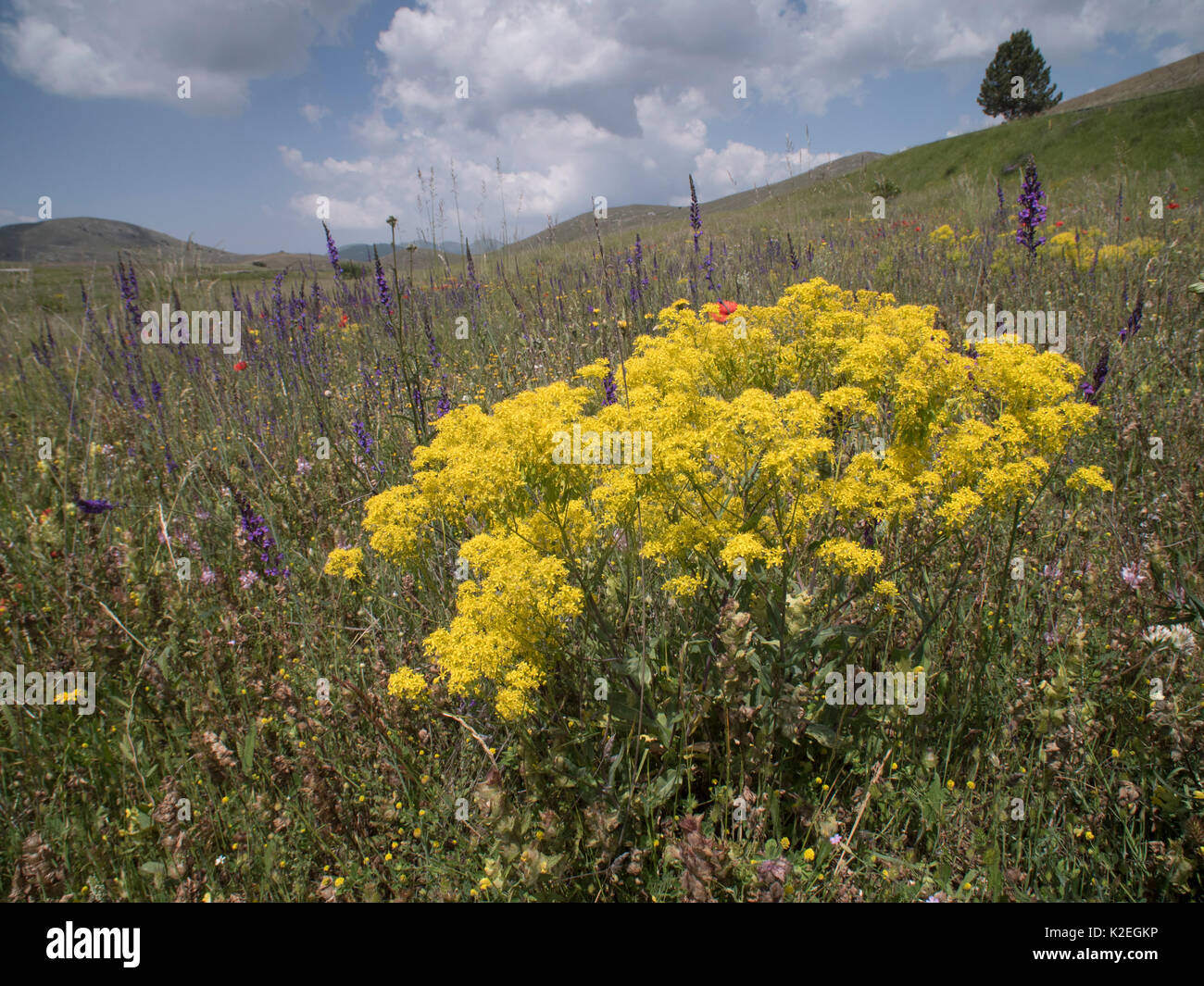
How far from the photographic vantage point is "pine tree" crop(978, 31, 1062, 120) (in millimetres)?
54125

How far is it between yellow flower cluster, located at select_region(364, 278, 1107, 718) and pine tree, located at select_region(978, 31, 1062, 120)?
7306 cm

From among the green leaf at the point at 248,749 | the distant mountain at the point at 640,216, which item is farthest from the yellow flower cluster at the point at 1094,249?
the green leaf at the point at 248,749

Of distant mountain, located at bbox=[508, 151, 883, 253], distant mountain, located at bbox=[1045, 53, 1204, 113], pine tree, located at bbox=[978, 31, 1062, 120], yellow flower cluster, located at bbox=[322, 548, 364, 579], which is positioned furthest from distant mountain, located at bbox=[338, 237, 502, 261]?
pine tree, located at bbox=[978, 31, 1062, 120]

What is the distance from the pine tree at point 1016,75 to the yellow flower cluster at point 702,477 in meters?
73.1

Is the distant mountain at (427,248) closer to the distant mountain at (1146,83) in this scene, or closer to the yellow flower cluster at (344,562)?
the yellow flower cluster at (344,562)

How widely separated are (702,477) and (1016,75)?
7602 centimetres

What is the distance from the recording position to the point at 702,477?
6.42 ft

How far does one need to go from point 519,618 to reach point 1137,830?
7.18ft

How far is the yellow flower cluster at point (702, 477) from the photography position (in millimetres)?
1808

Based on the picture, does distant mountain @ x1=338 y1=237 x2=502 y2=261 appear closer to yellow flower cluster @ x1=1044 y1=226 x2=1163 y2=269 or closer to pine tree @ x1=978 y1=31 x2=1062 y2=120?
yellow flower cluster @ x1=1044 y1=226 x2=1163 y2=269

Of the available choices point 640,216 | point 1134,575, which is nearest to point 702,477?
point 1134,575

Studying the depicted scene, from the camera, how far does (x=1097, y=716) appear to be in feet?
7.14

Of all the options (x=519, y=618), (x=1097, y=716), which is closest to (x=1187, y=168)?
(x=1097, y=716)

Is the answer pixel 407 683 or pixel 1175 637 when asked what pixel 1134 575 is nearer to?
pixel 1175 637
